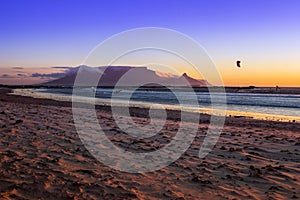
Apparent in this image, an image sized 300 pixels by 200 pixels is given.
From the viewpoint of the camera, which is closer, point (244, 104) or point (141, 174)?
point (141, 174)

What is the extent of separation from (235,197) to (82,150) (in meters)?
4.95

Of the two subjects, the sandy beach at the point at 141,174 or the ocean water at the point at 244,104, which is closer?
the sandy beach at the point at 141,174

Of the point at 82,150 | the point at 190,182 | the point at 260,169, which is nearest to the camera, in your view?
the point at 190,182

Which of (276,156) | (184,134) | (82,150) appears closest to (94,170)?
(82,150)

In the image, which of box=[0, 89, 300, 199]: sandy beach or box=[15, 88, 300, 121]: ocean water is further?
box=[15, 88, 300, 121]: ocean water

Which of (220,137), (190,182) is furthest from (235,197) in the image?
(220,137)

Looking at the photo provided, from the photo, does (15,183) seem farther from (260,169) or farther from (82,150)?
(260,169)

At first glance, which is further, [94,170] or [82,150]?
[82,150]

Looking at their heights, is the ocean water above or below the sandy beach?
below

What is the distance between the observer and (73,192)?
578cm

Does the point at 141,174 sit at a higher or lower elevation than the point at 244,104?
higher

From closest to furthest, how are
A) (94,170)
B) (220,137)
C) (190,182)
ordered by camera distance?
(190,182)
(94,170)
(220,137)

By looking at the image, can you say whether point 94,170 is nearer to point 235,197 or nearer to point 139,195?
point 139,195

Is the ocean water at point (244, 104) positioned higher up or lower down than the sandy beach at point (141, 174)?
lower down
